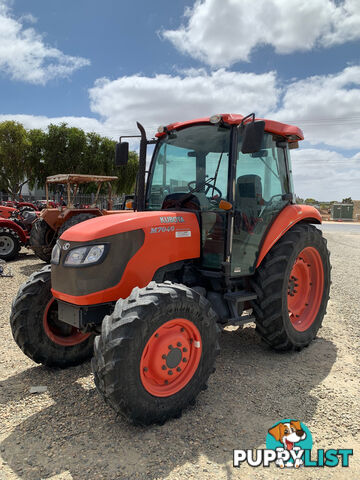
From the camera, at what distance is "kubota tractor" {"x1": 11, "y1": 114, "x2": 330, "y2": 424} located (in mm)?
2611

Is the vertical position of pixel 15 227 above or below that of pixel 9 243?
above

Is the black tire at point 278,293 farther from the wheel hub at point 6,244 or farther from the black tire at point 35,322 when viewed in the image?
the wheel hub at point 6,244

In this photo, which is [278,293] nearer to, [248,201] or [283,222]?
[283,222]

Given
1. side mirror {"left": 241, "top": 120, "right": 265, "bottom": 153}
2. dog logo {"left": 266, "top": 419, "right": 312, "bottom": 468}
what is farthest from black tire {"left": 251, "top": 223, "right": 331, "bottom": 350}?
side mirror {"left": 241, "top": 120, "right": 265, "bottom": 153}

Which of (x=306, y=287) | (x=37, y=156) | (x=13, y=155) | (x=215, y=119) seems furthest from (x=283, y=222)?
(x=13, y=155)

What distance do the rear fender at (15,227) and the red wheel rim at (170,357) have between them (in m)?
Result: 8.32

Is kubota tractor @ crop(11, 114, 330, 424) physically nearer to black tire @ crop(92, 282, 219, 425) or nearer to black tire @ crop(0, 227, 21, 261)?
black tire @ crop(92, 282, 219, 425)

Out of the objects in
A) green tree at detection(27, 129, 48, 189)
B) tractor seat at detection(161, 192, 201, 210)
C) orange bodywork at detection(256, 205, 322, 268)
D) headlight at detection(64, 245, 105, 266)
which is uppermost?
green tree at detection(27, 129, 48, 189)

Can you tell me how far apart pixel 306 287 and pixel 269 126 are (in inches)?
76.8

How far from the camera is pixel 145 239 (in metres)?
3.09

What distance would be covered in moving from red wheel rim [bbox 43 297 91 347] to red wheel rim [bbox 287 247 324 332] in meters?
2.40

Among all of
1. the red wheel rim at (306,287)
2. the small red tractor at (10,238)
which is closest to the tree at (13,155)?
the small red tractor at (10,238)

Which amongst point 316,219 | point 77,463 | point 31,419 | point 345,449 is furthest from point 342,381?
point 31,419

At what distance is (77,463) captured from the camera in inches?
91.2
